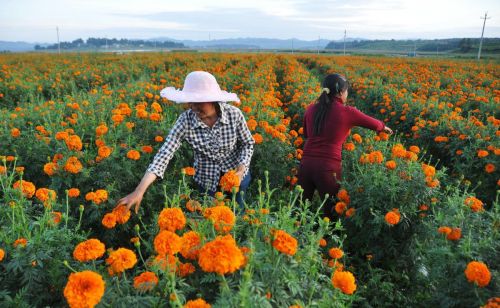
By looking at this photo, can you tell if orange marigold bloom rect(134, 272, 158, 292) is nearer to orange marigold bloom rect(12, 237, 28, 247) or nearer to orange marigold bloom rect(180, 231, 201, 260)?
orange marigold bloom rect(180, 231, 201, 260)

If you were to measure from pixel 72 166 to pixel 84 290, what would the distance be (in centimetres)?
176

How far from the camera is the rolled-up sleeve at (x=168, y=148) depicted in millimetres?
2480

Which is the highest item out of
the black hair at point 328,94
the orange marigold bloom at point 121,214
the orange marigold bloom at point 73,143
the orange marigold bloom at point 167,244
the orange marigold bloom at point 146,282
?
the black hair at point 328,94

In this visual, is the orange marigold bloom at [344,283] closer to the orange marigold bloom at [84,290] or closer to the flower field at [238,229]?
the flower field at [238,229]

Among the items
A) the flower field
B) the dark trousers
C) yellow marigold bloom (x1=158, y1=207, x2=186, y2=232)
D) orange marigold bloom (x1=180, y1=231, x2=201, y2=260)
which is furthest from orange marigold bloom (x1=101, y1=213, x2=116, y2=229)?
the dark trousers

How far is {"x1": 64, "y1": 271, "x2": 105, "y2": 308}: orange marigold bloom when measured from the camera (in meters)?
1.21

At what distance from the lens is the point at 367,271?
3.11 m

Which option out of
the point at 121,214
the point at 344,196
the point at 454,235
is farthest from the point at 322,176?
the point at 121,214

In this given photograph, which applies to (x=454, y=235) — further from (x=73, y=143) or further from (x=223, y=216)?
(x=73, y=143)

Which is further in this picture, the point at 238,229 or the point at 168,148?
the point at 168,148

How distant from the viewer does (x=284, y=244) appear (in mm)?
1414

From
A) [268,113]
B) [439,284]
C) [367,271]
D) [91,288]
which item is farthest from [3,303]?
[268,113]

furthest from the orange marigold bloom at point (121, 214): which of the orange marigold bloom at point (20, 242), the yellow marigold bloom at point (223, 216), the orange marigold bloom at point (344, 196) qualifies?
the orange marigold bloom at point (344, 196)

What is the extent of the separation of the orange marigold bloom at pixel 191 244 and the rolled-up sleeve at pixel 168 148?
3.21ft
